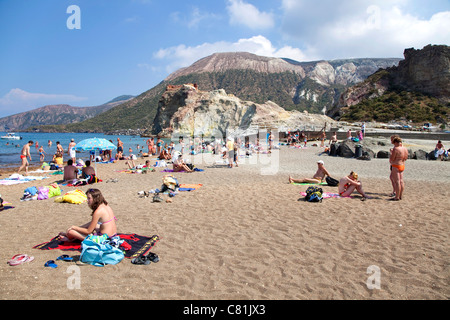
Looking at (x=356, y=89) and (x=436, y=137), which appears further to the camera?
(x=356, y=89)

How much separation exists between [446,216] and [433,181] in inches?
189

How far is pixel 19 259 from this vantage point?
353cm

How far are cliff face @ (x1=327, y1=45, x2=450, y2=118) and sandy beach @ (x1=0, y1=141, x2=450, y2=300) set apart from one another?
160ft

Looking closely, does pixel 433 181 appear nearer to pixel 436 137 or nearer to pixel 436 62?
pixel 436 137

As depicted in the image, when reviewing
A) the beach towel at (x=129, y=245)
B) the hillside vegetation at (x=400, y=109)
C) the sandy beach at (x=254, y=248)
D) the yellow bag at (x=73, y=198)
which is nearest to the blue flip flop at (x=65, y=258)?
the sandy beach at (x=254, y=248)

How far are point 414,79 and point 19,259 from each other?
65378 mm

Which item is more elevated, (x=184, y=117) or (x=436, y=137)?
(x=184, y=117)

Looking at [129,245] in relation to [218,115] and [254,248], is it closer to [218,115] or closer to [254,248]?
[254,248]

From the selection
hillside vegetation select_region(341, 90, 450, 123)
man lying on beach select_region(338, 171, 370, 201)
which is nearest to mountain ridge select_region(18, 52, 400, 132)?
hillside vegetation select_region(341, 90, 450, 123)

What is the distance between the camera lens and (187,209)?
623 centimetres

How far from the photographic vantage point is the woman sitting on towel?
4.04 metres

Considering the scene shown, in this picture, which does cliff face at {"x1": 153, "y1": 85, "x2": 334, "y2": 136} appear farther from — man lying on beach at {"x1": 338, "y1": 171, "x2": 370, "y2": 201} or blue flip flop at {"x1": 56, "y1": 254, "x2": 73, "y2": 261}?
blue flip flop at {"x1": 56, "y1": 254, "x2": 73, "y2": 261}
